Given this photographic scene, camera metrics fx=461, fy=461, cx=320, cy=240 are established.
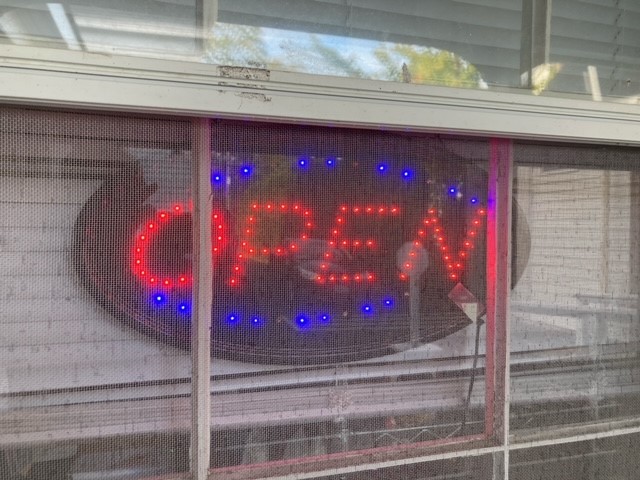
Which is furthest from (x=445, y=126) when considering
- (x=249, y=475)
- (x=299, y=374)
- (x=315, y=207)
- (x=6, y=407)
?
(x=6, y=407)

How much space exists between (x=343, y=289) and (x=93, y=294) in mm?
578

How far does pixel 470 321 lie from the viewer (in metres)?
1.27

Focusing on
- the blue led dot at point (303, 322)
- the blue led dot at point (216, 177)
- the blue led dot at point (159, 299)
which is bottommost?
the blue led dot at point (303, 322)

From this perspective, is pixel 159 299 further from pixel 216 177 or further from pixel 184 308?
pixel 216 177

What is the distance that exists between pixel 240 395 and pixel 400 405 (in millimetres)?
423

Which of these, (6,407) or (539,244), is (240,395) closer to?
(6,407)

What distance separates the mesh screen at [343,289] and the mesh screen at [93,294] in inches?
4.0

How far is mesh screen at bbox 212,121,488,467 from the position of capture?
1.10 metres

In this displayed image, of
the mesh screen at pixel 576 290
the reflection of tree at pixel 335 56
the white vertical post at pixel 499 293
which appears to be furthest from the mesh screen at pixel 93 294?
the mesh screen at pixel 576 290

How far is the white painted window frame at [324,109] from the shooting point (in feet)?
3.10

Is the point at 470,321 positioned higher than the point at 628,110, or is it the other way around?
the point at 628,110

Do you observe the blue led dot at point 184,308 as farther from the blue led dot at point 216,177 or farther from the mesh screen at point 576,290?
the mesh screen at point 576,290

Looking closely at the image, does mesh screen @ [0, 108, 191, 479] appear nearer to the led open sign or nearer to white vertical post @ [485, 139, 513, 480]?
the led open sign

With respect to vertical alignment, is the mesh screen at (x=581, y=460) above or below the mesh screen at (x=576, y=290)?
below
